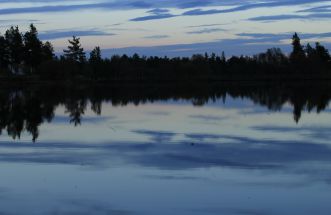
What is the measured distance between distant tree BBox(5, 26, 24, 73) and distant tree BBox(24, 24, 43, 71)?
83 cm

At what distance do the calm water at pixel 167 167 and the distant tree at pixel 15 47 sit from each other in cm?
8107

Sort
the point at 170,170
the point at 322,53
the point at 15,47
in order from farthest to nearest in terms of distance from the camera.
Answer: the point at 322,53
the point at 15,47
the point at 170,170

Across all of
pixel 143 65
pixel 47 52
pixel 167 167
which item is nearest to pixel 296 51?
pixel 143 65

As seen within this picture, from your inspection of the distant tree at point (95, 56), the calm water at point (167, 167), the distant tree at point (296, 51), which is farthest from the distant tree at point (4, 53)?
the calm water at point (167, 167)

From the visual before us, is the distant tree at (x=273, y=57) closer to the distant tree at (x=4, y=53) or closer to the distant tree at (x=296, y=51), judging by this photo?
the distant tree at (x=296, y=51)

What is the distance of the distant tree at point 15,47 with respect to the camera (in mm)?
105750

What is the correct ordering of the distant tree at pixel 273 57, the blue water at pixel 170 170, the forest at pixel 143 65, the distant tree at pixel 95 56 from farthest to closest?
1. the distant tree at pixel 273 57
2. the distant tree at pixel 95 56
3. the forest at pixel 143 65
4. the blue water at pixel 170 170

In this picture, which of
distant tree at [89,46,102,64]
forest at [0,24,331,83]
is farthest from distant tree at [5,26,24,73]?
distant tree at [89,46,102,64]

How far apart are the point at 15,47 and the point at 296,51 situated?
207 ft

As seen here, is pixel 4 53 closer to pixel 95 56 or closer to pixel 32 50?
pixel 32 50

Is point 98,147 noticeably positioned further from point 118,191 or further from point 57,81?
point 57,81

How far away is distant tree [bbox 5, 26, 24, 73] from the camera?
4163 inches

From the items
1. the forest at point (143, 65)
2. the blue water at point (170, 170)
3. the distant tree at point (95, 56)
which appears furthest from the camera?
the distant tree at point (95, 56)

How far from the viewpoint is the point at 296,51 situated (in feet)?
461
